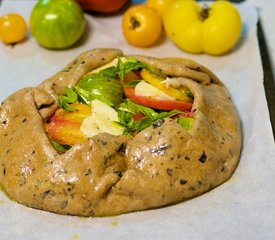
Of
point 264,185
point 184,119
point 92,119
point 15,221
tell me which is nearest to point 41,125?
point 92,119

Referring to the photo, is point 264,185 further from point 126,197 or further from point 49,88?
point 49,88

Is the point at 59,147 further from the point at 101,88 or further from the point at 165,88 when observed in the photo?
the point at 165,88

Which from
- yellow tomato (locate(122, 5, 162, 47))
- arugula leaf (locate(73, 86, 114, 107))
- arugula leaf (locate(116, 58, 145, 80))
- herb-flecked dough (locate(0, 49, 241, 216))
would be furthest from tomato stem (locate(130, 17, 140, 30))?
herb-flecked dough (locate(0, 49, 241, 216))

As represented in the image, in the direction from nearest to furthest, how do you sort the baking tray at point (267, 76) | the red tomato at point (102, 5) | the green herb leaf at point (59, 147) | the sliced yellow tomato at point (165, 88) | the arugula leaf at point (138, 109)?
the green herb leaf at point (59, 147), the arugula leaf at point (138, 109), the sliced yellow tomato at point (165, 88), the baking tray at point (267, 76), the red tomato at point (102, 5)

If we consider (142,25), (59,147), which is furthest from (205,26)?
(59,147)

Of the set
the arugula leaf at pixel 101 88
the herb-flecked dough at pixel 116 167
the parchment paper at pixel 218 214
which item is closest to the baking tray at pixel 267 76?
the parchment paper at pixel 218 214

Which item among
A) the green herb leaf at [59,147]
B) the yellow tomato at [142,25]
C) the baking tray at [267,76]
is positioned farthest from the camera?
the yellow tomato at [142,25]

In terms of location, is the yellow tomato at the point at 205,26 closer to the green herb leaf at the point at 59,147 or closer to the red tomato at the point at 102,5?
the red tomato at the point at 102,5
